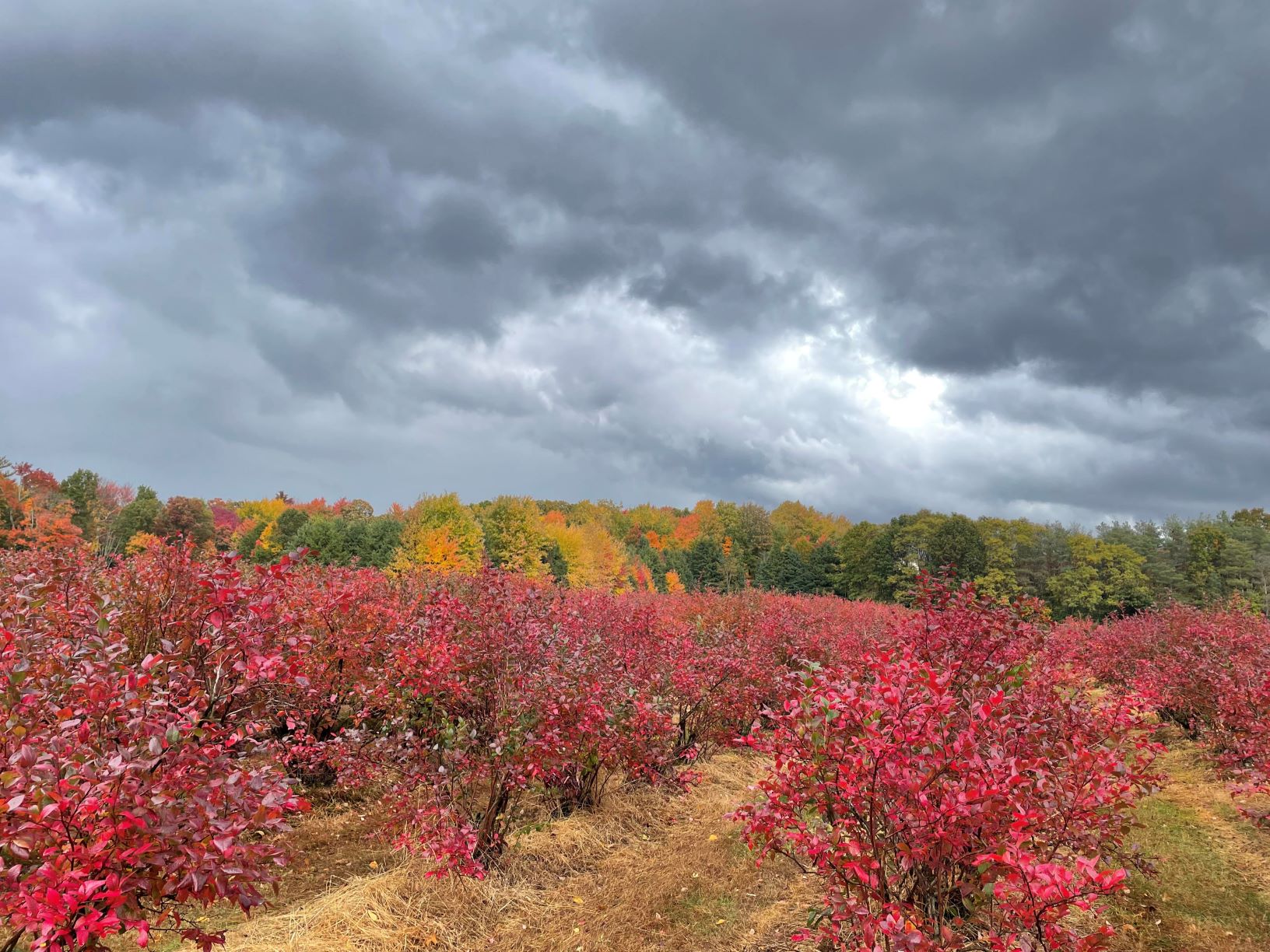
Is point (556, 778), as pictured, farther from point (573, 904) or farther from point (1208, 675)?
point (1208, 675)

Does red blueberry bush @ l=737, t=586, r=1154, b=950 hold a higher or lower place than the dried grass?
higher

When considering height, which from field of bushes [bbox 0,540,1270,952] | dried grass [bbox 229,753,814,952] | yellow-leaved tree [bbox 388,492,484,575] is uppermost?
yellow-leaved tree [bbox 388,492,484,575]

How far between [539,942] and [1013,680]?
3691 millimetres

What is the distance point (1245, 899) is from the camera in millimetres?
5469

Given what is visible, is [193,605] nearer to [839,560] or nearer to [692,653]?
[692,653]

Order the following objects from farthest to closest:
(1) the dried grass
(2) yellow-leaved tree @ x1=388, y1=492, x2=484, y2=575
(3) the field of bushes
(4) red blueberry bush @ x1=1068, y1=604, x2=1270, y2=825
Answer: (2) yellow-leaved tree @ x1=388, y1=492, x2=484, y2=575 → (4) red blueberry bush @ x1=1068, y1=604, x2=1270, y2=825 → (1) the dried grass → (3) the field of bushes

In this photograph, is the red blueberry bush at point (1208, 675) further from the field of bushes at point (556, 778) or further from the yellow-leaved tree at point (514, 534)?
the yellow-leaved tree at point (514, 534)

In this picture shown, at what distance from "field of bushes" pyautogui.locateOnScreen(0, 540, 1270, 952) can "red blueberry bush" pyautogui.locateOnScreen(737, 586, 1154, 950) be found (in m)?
0.02

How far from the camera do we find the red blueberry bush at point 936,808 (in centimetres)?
296

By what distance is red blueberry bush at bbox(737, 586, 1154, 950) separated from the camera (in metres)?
A: 2.96

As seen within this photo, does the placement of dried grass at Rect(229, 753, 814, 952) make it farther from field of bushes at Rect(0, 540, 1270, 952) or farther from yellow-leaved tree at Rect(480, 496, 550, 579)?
yellow-leaved tree at Rect(480, 496, 550, 579)

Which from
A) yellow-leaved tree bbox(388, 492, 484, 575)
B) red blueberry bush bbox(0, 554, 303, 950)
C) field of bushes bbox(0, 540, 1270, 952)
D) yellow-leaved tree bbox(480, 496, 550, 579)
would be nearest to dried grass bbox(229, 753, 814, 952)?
field of bushes bbox(0, 540, 1270, 952)

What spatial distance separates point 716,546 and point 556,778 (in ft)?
198

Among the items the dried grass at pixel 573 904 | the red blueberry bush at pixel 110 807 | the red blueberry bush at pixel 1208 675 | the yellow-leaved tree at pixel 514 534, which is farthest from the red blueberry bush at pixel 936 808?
the yellow-leaved tree at pixel 514 534
